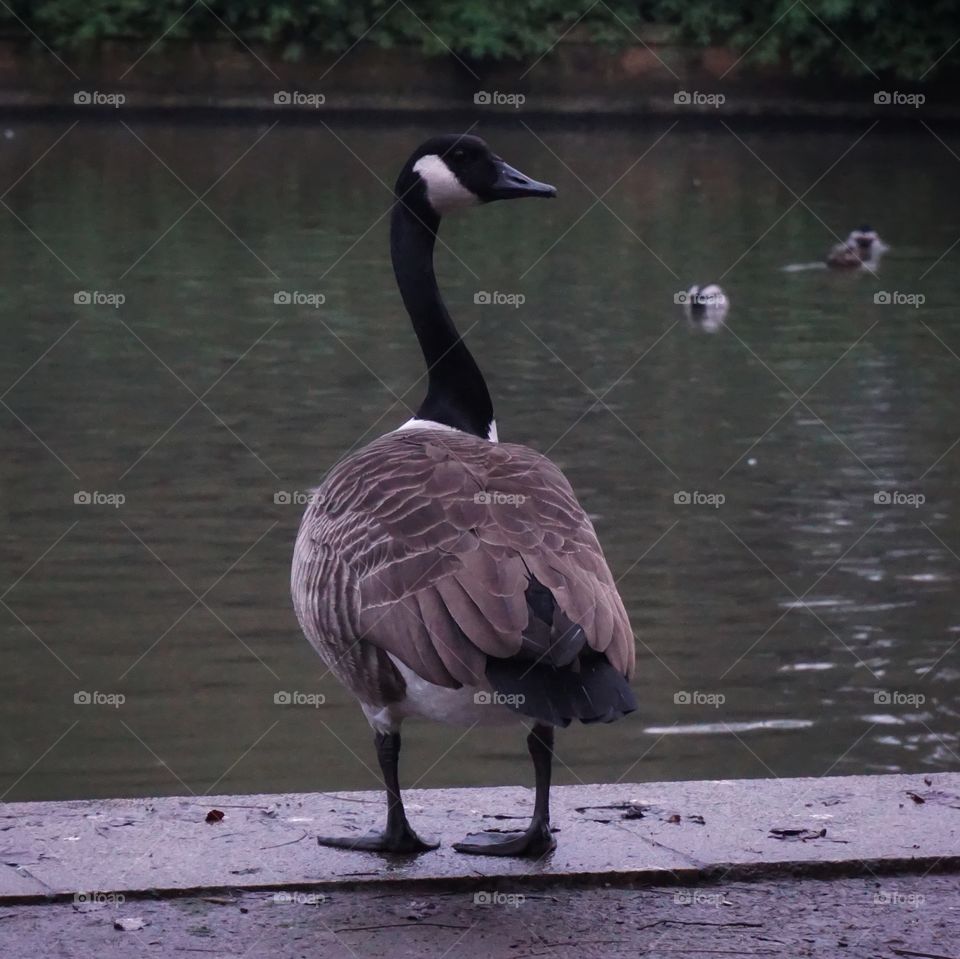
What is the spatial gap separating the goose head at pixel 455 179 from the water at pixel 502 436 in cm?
211

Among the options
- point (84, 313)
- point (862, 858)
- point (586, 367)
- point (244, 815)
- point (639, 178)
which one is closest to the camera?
point (862, 858)

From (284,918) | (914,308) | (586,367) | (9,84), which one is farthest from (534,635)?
(9,84)

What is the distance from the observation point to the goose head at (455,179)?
5.17 m

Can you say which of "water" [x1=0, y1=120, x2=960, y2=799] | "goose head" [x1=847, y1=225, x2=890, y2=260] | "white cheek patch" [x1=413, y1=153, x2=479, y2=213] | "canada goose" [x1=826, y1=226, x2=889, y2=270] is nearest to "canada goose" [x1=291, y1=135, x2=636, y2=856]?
"white cheek patch" [x1=413, y1=153, x2=479, y2=213]

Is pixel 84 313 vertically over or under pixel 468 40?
under

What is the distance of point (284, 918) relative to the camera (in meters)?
3.70

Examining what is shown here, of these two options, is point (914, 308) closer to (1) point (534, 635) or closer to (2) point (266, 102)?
(1) point (534, 635)

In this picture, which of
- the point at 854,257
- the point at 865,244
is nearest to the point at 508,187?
the point at 854,257

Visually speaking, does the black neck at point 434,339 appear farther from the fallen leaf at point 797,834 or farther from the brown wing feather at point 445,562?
the fallen leaf at point 797,834

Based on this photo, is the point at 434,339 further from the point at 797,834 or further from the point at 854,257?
the point at 854,257

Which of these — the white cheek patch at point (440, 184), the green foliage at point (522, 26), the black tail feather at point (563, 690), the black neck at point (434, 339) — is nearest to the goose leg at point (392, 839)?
the black tail feather at point (563, 690)

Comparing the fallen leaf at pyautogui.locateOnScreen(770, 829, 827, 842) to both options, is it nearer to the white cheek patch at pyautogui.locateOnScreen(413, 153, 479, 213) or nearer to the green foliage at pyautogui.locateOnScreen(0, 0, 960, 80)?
the white cheek patch at pyautogui.locateOnScreen(413, 153, 479, 213)

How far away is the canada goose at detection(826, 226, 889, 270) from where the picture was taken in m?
18.8

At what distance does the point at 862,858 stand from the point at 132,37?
115ft
